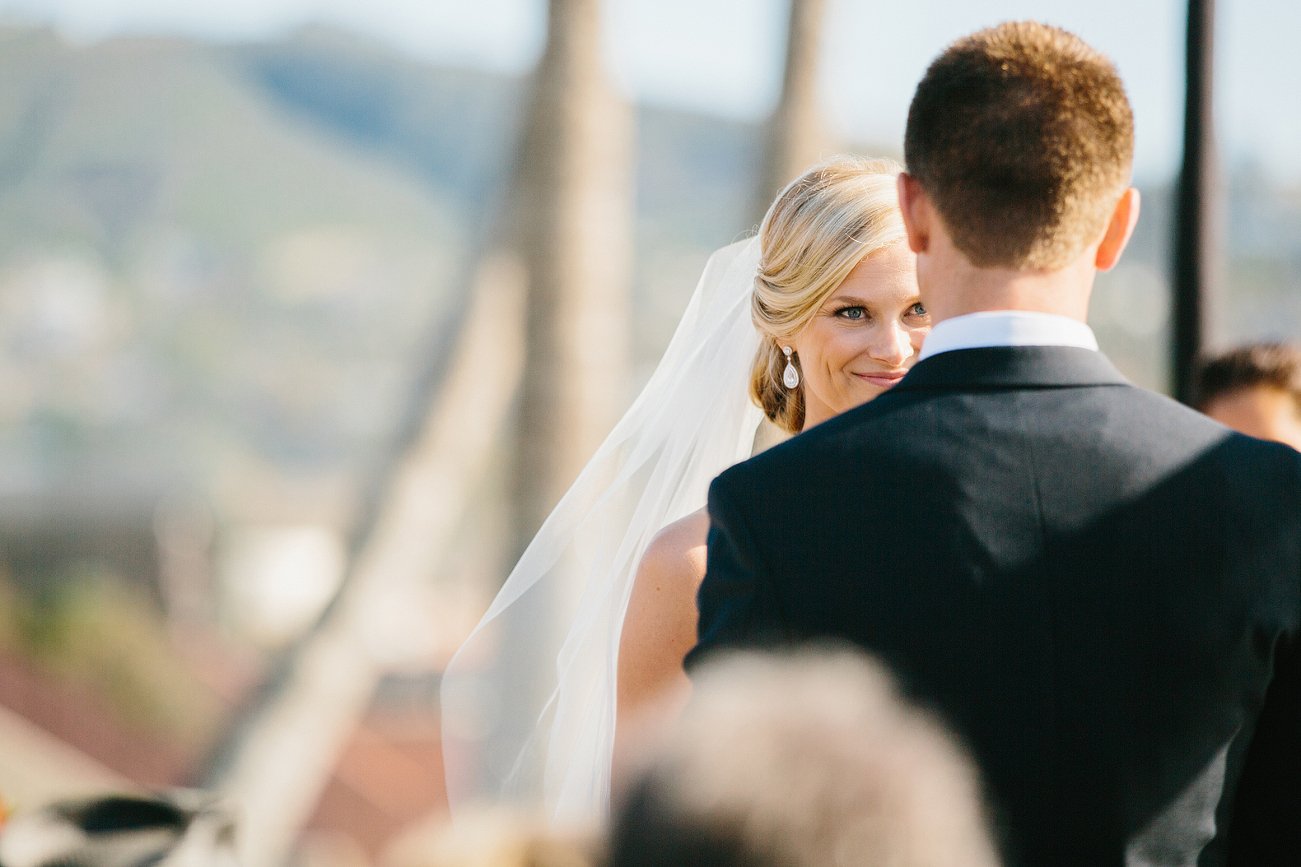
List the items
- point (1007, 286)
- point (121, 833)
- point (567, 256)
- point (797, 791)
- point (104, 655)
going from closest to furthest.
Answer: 1. point (797, 791)
2. point (1007, 286)
3. point (121, 833)
4. point (567, 256)
5. point (104, 655)

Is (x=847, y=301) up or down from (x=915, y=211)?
down

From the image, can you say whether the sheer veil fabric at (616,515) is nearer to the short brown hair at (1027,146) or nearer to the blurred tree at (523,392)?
the short brown hair at (1027,146)

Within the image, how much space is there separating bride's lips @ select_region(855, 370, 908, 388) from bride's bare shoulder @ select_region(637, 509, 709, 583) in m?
0.50

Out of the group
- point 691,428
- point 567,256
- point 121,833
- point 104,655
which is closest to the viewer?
point 121,833

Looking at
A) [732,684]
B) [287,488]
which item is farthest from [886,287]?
[287,488]

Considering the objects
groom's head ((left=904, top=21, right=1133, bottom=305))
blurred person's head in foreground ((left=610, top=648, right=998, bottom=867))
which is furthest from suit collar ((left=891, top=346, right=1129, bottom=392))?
blurred person's head in foreground ((left=610, top=648, right=998, bottom=867))

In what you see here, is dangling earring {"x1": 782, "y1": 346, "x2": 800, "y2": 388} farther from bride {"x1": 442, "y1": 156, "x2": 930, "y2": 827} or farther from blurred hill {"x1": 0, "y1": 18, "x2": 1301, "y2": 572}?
blurred hill {"x1": 0, "y1": 18, "x2": 1301, "y2": 572}

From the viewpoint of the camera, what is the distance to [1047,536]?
1509mm

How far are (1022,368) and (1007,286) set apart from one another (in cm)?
11

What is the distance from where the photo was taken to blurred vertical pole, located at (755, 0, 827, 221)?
8.98 m

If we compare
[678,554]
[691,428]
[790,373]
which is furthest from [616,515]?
[678,554]

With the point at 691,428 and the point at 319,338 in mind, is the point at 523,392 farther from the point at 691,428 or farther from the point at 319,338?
the point at 319,338

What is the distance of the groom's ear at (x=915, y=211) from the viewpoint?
1641 mm

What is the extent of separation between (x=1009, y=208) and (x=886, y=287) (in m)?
1.07
